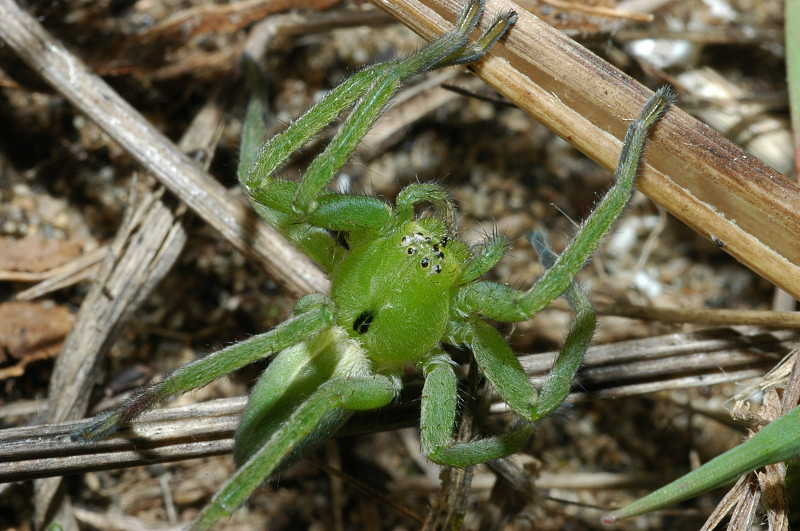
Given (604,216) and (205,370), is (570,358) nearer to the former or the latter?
(604,216)

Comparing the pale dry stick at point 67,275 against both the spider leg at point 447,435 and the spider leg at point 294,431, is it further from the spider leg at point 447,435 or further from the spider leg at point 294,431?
the spider leg at point 447,435

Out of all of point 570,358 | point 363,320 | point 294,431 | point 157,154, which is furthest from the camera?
point 157,154

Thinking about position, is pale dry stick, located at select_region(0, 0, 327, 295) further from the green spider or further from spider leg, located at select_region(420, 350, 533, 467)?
spider leg, located at select_region(420, 350, 533, 467)

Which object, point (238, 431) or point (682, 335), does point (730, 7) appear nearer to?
point (682, 335)

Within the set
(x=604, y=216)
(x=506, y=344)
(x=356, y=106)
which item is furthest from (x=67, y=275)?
(x=604, y=216)

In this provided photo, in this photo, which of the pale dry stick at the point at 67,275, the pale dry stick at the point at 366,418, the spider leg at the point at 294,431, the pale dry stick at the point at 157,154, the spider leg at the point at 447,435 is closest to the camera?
the spider leg at the point at 294,431

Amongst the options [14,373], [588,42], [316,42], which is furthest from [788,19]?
[14,373]

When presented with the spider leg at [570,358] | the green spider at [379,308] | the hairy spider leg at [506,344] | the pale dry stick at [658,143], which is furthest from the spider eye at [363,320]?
the pale dry stick at [658,143]

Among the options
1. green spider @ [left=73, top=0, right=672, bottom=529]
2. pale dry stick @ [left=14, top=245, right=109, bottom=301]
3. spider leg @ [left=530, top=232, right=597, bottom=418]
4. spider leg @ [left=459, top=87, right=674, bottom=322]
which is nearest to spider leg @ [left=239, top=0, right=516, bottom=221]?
green spider @ [left=73, top=0, right=672, bottom=529]
